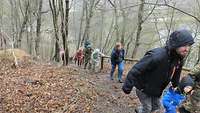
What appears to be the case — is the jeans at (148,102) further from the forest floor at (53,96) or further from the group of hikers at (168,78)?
the forest floor at (53,96)

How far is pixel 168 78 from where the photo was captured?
5.43 meters

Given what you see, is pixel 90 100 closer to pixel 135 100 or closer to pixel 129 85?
pixel 135 100

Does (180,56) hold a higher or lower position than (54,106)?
higher

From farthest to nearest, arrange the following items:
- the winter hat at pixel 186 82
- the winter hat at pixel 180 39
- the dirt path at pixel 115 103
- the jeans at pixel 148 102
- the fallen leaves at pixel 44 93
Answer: the dirt path at pixel 115 103 → the fallen leaves at pixel 44 93 → the jeans at pixel 148 102 → the winter hat at pixel 186 82 → the winter hat at pixel 180 39

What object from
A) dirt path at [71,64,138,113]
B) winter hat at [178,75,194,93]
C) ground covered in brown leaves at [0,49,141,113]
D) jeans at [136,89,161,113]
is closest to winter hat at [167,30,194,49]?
winter hat at [178,75,194,93]

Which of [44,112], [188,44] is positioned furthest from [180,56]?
[44,112]

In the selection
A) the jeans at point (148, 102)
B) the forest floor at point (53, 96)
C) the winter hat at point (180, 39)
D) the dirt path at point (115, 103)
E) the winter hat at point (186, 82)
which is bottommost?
the dirt path at point (115, 103)

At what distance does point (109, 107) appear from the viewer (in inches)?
350

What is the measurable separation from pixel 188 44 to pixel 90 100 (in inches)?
172

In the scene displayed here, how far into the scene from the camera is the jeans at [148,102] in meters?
5.73

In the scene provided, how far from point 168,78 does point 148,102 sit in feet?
2.10

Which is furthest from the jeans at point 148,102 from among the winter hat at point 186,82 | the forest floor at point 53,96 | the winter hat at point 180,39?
the forest floor at point 53,96

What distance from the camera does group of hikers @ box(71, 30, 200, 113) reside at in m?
4.88

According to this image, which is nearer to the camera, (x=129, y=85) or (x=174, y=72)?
(x=129, y=85)
